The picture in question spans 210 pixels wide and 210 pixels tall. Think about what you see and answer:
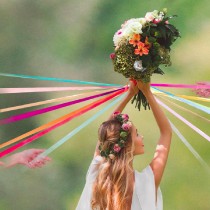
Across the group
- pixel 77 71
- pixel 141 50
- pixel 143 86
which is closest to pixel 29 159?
pixel 77 71

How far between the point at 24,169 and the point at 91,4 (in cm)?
167

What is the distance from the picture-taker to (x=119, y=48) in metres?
3.21

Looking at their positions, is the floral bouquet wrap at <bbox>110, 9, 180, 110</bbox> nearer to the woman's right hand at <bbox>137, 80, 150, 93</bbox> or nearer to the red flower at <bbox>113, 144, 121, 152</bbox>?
the woman's right hand at <bbox>137, 80, 150, 93</bbox>

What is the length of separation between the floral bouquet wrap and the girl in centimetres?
45

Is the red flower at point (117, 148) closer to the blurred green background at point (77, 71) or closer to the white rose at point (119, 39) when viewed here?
the white rose at point (119, 39)

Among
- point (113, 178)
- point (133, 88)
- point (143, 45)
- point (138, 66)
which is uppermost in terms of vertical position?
point (143, 45)

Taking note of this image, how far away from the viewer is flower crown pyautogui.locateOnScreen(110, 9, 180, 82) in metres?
3.14

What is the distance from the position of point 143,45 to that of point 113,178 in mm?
859

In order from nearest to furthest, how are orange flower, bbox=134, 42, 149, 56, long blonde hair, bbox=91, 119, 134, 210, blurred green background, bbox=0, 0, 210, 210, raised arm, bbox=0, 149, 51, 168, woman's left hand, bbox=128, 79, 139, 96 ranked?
long blonde hair, bbox=91, 119, 134, 210 → orange flower, bbox=134, 42, 149, 56 → woman's left hand, bbox=128, 79, 139, 96 → raised arm, bbox=0, 149, 51, 168 → blurred green background, bbox=0, 0, 210, 210

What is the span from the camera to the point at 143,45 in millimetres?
3129

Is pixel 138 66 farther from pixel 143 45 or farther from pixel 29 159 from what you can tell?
pixel 29 159

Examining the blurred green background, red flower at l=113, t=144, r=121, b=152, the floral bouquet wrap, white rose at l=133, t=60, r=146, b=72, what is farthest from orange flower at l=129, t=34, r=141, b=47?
the blurred green background

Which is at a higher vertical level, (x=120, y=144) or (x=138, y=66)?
(x=138, y=66)

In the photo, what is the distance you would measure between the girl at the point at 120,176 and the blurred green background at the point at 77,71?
193 centimetres
